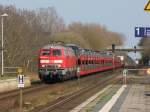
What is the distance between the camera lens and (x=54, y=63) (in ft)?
157

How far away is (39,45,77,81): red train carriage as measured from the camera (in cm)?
4691

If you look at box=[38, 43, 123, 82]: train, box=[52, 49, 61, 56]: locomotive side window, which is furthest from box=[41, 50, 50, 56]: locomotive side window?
box=[52, 49, 61, 56]: locomotive side window

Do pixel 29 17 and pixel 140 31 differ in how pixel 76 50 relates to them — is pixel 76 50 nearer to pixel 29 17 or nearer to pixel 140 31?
pixel 140 31

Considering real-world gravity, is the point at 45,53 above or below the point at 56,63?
above

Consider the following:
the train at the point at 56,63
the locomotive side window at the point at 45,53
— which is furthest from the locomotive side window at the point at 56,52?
the locomotive side window at the point at 45,53

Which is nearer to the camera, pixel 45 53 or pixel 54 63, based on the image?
pixel 54 63

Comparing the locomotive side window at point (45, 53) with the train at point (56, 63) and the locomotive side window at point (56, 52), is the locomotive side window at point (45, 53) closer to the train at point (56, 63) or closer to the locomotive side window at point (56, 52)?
the train at point (56, 63)

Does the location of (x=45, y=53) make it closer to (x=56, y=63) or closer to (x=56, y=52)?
(x=56, y=52)

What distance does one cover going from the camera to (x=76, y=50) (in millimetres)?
57688

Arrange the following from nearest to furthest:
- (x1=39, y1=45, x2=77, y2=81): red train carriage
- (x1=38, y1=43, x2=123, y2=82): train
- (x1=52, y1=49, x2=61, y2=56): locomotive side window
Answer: (x1=39, y1=45, x2=77, y2=81): red train carriage
(x1=38, y1=43, x2=123, y2=82): train
(x1=52, y1=49, x2=61, y2=56): locomotive side window

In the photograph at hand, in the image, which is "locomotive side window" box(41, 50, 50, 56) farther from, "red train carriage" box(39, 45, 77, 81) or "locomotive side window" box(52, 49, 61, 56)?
"locomotive side window" box(52, 49, 61, 56)

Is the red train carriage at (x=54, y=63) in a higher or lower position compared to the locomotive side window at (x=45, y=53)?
lower

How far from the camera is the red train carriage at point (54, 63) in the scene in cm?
4691

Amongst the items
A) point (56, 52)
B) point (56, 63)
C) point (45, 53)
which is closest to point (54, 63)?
point (56, 63)
